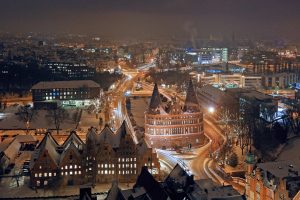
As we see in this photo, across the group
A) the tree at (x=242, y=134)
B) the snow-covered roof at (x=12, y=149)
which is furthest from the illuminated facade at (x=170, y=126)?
the snow-covered roof at (x=12, y=149)

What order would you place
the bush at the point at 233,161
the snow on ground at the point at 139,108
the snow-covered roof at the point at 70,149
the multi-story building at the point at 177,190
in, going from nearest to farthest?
the multi-story building at the point at 177,190 → the snow-covered roof at the point at 70,149 → the bush at the point at 233,161 → the snow on ground at the point at 139,108

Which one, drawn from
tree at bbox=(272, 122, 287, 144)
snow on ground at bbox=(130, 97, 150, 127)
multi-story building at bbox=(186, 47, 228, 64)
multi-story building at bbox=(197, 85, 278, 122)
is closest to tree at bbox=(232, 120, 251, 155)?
tree at bbox=(272, 122, 287, 144)

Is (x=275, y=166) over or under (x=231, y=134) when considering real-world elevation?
over

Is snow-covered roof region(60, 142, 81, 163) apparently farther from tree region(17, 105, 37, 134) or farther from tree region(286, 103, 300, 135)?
tree region(286, 103, 300, 135)

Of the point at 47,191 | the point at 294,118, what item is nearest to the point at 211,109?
the point at 294,118

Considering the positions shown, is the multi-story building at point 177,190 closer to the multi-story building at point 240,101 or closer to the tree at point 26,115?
the tree at point 26,115

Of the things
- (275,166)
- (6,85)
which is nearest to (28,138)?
(275,166)

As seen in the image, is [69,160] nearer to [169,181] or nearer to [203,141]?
[169,181]
